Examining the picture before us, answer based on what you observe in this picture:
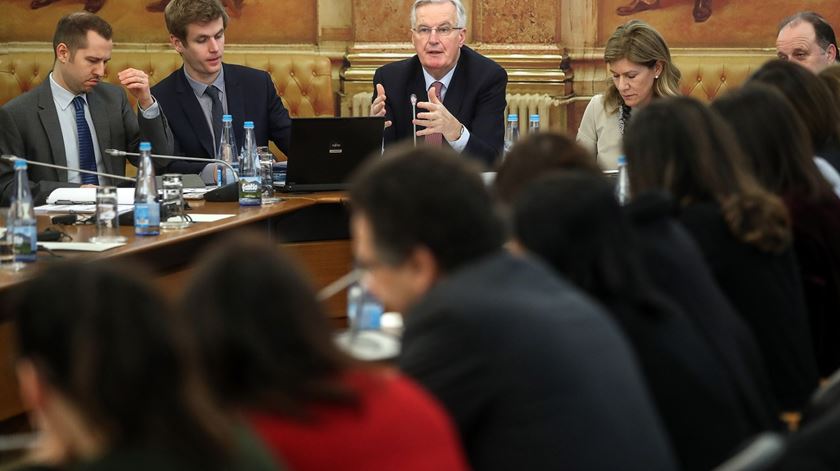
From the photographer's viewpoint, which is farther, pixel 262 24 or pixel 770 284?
pixel 262 24

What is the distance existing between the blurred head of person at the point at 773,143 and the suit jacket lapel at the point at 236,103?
10.2 ft

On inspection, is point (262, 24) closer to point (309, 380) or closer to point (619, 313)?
point (619, 313)

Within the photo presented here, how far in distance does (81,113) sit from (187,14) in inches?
26.9

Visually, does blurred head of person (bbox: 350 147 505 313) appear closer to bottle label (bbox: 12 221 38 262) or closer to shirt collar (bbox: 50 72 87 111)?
bottle label (bbox: 12 221 38 262)

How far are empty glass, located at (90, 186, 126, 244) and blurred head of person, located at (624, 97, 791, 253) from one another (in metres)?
1.92

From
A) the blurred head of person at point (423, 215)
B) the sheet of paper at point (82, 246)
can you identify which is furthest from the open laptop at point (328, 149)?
the blurred head of person at point (423, 215)

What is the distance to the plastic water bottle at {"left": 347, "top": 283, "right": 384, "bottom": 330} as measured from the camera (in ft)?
8.57

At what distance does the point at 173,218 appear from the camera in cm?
426

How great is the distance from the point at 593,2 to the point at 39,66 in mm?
3543

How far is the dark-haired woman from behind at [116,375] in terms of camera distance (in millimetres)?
1232

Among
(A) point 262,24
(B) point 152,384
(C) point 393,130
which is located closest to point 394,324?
(B) point 152,384

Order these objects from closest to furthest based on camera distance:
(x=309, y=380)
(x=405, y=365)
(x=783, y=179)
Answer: (x=309, y=380) → (x=405, y=365) → (x=783, y=179)

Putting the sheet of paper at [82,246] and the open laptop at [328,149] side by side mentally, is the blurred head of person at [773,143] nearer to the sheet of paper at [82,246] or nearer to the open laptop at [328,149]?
the sheet of paper at [82,246]

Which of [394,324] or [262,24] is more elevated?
[262,24]
